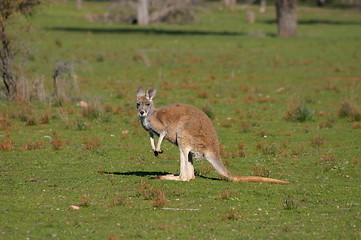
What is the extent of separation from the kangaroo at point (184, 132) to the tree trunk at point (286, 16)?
1546 inches

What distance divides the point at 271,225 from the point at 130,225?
207cm

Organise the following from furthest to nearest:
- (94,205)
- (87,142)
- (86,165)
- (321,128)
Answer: (321,128), (87,142), (86,165), (94,205)

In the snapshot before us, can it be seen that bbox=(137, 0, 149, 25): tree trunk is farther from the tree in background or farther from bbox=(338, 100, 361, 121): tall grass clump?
bbox=(338, 100, 361, 121): tall grass clump

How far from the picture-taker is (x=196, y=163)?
49.8 feet

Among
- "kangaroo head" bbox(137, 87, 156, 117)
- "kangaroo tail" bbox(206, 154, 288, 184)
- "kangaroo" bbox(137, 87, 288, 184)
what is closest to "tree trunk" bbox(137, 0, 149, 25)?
"kangaroo head" bbox(137, 87, 156, 117)

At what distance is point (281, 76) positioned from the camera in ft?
110

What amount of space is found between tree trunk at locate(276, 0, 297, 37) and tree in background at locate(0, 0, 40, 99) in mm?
29528

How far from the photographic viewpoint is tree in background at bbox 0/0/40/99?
2281cm

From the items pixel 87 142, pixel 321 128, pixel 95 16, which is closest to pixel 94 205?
pixel 87 142

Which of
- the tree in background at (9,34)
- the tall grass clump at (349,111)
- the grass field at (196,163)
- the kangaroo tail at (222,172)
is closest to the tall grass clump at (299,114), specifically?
the grass field at (196,163)

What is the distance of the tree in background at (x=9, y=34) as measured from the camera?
74.8 ft

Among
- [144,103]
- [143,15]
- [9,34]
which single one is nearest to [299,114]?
[9,34]

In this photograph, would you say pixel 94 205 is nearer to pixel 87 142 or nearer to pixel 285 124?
pixel 87 142

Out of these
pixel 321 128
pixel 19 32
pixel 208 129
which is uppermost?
pixel 19 32
